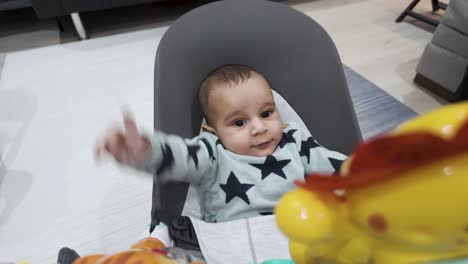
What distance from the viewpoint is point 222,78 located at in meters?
0.92

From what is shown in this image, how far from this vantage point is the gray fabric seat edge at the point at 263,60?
0.96m

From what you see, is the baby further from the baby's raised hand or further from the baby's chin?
the baby's raised hand

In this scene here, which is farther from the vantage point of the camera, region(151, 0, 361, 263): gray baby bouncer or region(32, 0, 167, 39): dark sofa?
region(32, 0, 167, 39): dark sofa

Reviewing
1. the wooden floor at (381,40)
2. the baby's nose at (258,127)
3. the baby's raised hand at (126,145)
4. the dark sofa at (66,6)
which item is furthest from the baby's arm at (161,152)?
the dark sofa at (66,6)

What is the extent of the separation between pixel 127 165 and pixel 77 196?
783 millimetres

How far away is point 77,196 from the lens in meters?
1.36

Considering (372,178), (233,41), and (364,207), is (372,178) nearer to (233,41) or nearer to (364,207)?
(364,207)

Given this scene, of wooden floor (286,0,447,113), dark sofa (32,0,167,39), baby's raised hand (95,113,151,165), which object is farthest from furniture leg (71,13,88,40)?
baby's raised hand (95,113,151,165)

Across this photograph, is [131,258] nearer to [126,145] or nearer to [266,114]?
[126,145]

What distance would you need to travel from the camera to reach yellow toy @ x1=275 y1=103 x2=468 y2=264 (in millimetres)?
311

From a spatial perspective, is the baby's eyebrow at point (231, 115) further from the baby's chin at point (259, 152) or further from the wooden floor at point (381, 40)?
the wooden floor at point (381, 40)

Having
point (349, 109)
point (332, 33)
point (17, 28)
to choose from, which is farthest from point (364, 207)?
point (17, 28)

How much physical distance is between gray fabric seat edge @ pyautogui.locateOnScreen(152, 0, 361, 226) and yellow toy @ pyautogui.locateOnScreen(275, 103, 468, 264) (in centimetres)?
59

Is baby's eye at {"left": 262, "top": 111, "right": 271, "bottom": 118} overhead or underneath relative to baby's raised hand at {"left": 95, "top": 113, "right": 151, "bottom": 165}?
underneath
